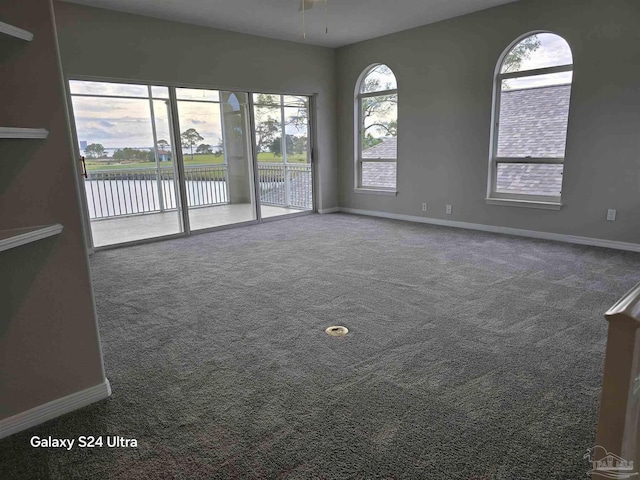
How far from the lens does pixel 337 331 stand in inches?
106

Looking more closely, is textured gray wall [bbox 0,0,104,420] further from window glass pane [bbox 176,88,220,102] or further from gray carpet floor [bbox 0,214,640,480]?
window glass pane [bbox 176,88,220,102]

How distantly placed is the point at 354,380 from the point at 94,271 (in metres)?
3.21

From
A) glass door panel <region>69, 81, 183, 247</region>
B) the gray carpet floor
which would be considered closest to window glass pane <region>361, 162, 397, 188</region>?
the gray carpet floor

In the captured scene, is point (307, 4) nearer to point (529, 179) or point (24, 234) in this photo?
point (529, 179)

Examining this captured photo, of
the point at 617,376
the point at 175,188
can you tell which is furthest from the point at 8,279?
the point at 175,188

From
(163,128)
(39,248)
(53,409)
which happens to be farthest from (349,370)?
(163,128)

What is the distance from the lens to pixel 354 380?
2145mm

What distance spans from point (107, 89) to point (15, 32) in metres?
4.18

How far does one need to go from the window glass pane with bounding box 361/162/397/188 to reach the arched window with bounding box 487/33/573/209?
1625 mm

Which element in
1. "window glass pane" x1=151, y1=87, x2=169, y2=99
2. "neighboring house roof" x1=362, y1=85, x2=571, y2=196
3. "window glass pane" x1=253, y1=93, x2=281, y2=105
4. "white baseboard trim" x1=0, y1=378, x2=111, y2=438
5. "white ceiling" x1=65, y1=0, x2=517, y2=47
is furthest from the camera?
"window glass pane" x1=253, y1=93, x2=281, y2=105

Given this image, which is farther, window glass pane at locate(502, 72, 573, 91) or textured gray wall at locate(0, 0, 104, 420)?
window glass pane at locate(502, 72, 573, 91)

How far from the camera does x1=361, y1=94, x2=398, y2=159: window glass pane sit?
6.34 m

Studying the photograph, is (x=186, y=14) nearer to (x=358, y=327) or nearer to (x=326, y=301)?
(x=326, y=301)

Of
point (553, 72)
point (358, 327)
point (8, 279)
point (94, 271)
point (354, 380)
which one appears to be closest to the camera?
point (8, 279)
